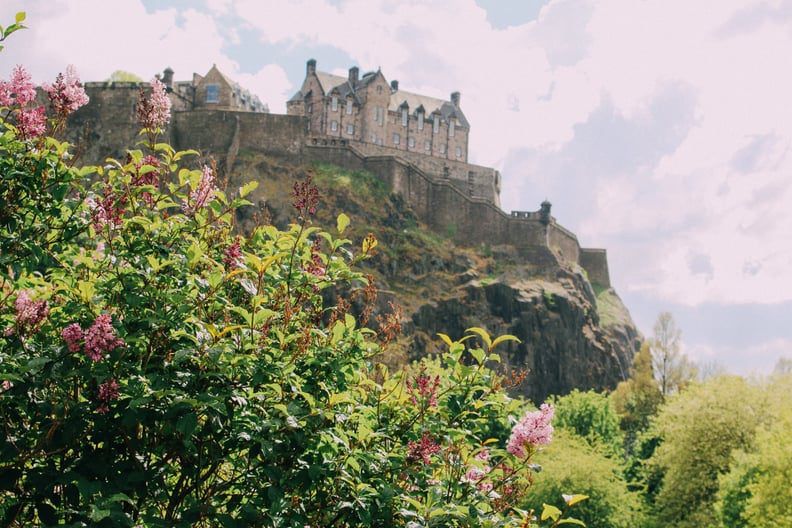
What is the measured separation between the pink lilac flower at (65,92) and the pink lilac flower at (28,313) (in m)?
1.61

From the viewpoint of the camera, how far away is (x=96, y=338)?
17.6 ft

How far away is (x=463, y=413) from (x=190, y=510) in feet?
7.80

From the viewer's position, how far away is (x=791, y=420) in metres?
27.5

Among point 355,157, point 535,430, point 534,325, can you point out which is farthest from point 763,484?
point 355,157

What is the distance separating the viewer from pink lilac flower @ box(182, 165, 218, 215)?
6.54m

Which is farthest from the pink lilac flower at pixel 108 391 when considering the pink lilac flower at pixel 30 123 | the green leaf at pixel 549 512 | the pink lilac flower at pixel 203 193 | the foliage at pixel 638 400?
the foliage at pixel 638 400

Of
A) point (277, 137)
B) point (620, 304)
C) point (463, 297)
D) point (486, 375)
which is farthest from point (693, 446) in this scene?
point (620, 304)

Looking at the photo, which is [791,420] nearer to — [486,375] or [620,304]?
[486,375]

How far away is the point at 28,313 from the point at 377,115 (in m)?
67.6

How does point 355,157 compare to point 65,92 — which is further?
point 355,157

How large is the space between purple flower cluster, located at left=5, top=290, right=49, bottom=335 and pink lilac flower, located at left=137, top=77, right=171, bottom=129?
66.9 inches

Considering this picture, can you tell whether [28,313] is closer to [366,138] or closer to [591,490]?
[591,490]

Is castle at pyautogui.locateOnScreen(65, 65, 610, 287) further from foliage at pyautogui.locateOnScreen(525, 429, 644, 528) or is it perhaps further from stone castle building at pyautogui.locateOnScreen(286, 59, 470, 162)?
foliage at pyautogui.locateOnScreen(525, 429, 644, 528)

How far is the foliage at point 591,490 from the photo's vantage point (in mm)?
33656
